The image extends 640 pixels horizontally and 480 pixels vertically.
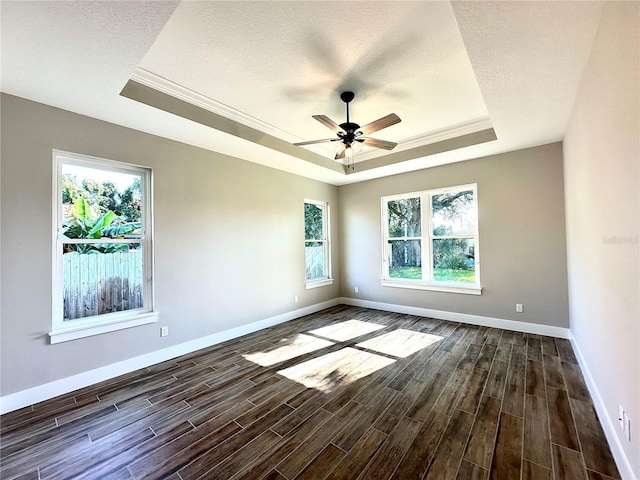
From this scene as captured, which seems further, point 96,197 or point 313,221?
point 313,221

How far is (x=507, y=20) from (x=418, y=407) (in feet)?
A: 9.25

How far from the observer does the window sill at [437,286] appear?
435 centimetres

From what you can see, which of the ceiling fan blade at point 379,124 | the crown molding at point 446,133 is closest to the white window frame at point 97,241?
the ceiling fan blade at point 379,124

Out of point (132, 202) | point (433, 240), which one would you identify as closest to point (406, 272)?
point (433, 240)

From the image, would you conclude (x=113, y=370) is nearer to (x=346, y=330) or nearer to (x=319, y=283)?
(x=346, y=330)

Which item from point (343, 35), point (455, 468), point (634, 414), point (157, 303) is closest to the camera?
point (634, 414)

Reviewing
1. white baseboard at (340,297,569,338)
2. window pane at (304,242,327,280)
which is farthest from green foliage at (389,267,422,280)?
window pane at (304,242,327,280)

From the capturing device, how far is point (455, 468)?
5.28ft

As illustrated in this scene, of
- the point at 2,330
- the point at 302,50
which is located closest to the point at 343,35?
the point at 302,50

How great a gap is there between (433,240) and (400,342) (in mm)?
2060

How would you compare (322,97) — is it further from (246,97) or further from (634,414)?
(634,414)

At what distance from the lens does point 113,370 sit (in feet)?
9.25

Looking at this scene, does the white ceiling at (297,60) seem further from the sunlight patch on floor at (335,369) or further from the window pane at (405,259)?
the sunlight patch on floor at (335,369)

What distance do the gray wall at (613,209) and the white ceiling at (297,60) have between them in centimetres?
31
